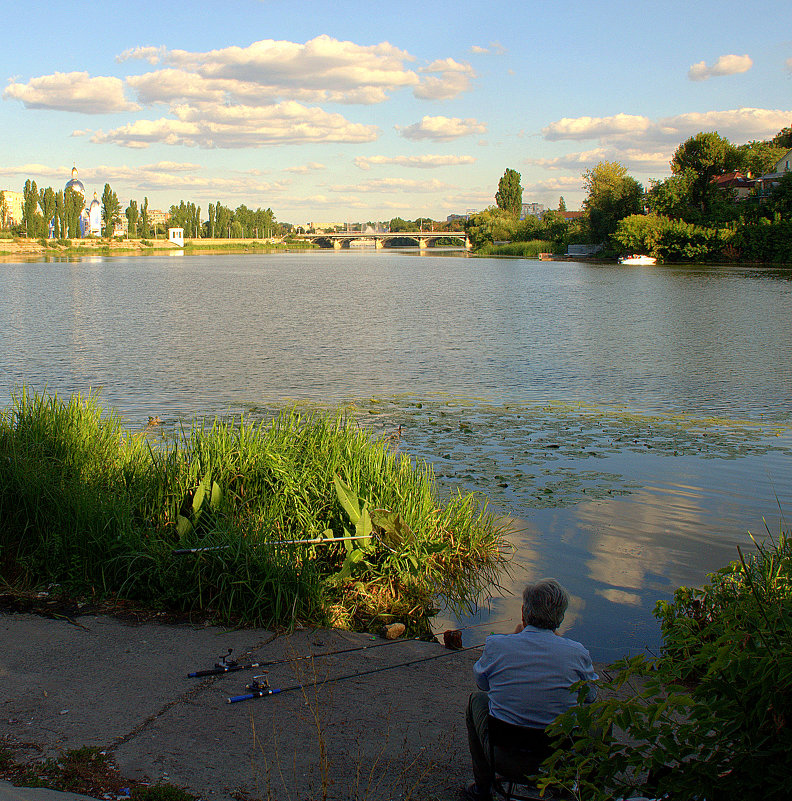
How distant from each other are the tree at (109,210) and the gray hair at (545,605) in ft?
553

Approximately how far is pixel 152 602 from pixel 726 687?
16.9 feet

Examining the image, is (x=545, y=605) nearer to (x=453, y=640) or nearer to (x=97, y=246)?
(x=453, y=640)

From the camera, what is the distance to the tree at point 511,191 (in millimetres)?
174250

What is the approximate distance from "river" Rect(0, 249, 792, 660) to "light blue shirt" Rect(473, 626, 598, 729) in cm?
293

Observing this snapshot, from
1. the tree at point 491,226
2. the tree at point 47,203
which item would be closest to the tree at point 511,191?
the tree at point 491,226

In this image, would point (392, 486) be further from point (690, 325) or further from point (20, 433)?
point (690, 325)

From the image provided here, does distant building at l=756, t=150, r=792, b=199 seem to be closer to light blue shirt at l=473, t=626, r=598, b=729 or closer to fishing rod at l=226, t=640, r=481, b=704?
fishing rod at l=226, t=640, r=481, b=704

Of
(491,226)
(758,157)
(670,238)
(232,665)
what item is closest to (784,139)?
(758,157)

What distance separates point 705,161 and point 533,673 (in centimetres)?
10557

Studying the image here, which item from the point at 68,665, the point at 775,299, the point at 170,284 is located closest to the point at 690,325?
the point at 775,299

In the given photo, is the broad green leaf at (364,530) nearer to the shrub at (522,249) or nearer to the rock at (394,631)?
the rock at (394,631)

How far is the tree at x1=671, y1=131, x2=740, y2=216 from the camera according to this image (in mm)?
97062

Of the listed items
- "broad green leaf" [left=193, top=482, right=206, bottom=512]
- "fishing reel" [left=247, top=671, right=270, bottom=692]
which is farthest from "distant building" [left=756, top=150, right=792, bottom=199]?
"fishing reel" [left=247, top=671, right=270, bottom=692]

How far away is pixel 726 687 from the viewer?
2.46m
